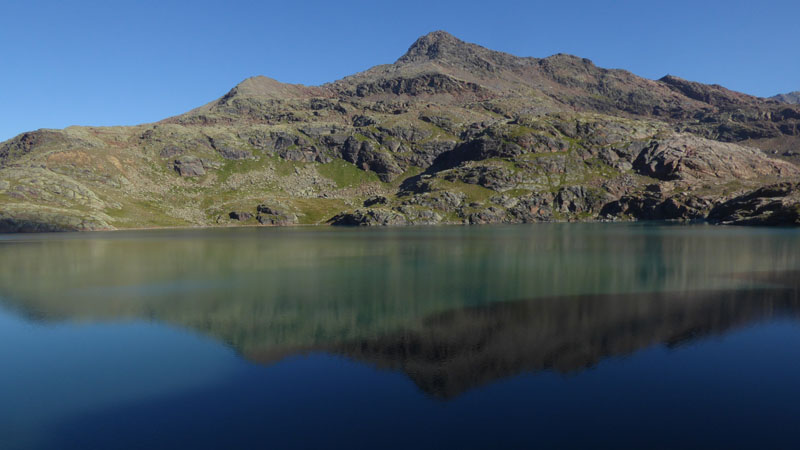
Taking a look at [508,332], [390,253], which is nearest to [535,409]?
[508,332]

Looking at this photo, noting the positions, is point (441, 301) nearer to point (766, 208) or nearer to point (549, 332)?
point (549, 332)

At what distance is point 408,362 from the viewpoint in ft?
82.1

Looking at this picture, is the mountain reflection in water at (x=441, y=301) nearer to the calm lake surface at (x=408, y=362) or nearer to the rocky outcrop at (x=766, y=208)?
the calm lake surface at (x=408, y=362)

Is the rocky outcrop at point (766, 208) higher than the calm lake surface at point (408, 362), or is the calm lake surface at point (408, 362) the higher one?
the rocky outcrop at point (766, 208)

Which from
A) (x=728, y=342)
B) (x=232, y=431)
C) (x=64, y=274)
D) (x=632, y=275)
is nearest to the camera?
(x=232, y=431)

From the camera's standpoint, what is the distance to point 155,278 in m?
56.2

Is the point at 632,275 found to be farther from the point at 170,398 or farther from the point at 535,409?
the point at 170,398

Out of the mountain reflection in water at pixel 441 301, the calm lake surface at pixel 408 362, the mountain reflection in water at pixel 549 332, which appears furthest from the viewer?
the mountain reflection in water at pixel 441 301

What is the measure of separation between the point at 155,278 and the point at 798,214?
196 meters

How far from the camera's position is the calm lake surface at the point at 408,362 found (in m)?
17.7

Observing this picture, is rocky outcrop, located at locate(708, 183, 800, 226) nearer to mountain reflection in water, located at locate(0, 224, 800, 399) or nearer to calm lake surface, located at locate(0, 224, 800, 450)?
mountain reflection in water, located at locate(0, 224, 800, 399)

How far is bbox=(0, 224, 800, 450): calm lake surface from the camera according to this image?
1770cm

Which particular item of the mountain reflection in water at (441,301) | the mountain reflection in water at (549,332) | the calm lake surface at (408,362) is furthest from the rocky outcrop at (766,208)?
the mountain reflection in water at (549,332)

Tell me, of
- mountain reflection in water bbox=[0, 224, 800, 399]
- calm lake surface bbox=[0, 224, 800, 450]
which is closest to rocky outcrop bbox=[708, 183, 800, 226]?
mountain reflection in water bbox=[0, 224, 800, 399]
